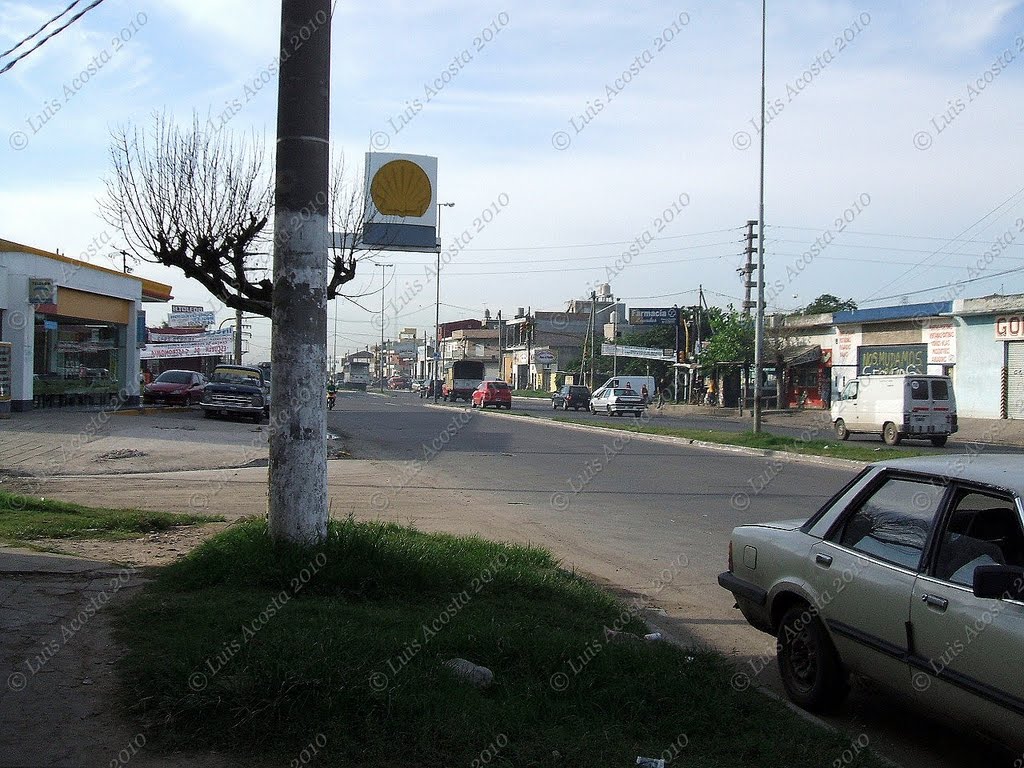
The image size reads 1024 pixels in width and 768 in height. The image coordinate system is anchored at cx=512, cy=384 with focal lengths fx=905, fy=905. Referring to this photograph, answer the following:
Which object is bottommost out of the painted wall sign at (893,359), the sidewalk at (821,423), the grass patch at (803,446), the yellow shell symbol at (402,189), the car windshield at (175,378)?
the sidewalk at (821,423)

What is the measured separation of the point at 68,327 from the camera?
30.5 meters

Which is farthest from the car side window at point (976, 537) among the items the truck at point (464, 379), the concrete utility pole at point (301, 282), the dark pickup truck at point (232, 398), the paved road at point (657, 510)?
the truck at point (464, 379)

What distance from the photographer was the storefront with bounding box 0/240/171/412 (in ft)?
82.9

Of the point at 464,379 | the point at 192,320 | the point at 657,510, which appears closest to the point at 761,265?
the point at 657,510

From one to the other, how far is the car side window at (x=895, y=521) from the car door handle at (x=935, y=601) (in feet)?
0.77

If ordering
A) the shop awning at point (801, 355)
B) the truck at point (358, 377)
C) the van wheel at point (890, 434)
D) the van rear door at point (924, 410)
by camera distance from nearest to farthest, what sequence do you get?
the van rear door at point (924, 410) < the van wheel at point (890, 434) < the shop awning at point (801, 355) < the truck at point (358, 377)

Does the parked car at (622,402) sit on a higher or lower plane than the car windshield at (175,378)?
lower

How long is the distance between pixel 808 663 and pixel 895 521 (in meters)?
0.99

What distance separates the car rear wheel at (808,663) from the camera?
501cm

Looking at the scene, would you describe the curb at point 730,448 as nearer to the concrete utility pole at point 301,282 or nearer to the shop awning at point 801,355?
the concrete utility pole at point 301,282

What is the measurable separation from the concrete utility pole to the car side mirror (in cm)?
442

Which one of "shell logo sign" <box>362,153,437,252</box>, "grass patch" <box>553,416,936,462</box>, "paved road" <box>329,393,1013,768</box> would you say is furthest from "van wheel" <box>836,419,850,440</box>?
"shell logo sign" <box>362,153,437,252</box>

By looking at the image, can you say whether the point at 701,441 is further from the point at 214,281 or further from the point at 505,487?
the point at 214,281

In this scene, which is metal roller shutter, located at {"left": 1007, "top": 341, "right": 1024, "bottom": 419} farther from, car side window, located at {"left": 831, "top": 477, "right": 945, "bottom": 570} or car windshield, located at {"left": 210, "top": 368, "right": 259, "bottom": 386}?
car side window, located at {"left": 831, "top": 477, "right": 945, "bottom": 570}
